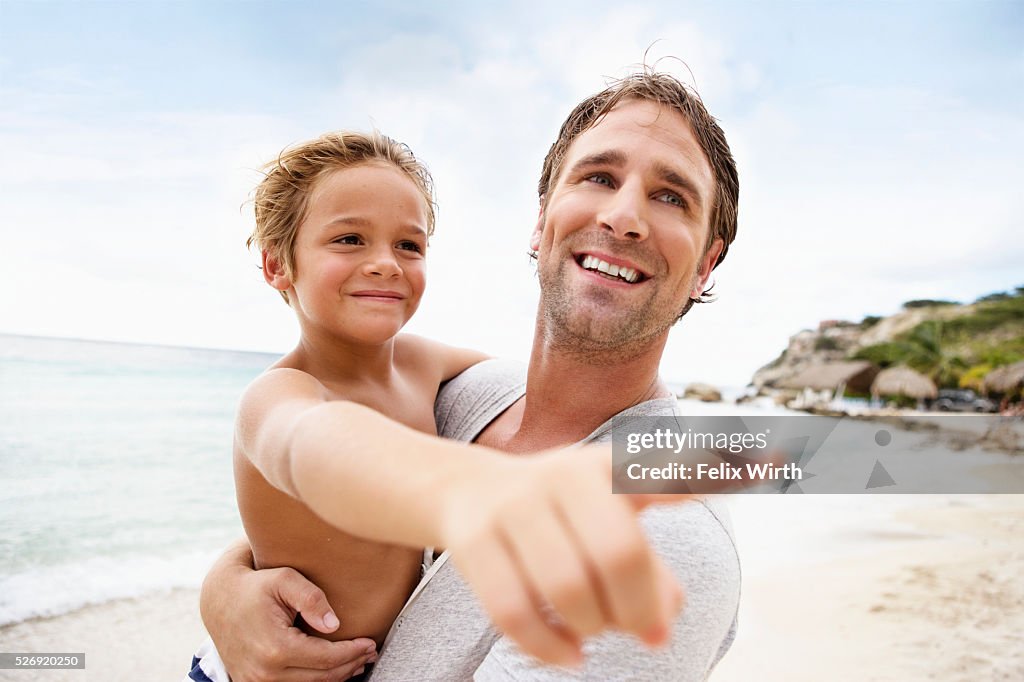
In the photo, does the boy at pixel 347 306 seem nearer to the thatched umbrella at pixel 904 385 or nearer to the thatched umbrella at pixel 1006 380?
the thatched umbrella at pixel 1006 380

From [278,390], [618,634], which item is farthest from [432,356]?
[618,634]

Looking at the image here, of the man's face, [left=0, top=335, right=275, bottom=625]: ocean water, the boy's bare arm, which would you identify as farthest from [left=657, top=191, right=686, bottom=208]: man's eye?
[left=0, top=335, right=275, bottom=625]: ocean water

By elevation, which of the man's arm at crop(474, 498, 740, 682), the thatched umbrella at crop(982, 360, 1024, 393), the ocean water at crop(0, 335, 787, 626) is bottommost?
the ocean water at crop(0, 335, 787, 626)

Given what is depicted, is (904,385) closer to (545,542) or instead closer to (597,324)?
(597,324)

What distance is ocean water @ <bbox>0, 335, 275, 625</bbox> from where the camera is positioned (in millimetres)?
9180

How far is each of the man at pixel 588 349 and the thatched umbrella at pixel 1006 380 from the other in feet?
86.2

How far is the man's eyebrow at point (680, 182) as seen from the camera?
219cm

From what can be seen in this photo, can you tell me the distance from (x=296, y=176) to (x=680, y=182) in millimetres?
1220

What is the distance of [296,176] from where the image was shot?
2207 mm

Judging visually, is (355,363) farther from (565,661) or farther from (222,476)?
(222,476)

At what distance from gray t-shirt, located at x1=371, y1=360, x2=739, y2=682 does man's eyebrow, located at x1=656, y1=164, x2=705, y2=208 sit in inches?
26.6

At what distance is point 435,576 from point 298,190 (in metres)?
1.24

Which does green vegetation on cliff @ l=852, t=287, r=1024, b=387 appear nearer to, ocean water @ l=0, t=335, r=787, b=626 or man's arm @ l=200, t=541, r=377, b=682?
ocean water @ l=0, t=335, r=787, b=626

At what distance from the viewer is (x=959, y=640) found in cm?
630
